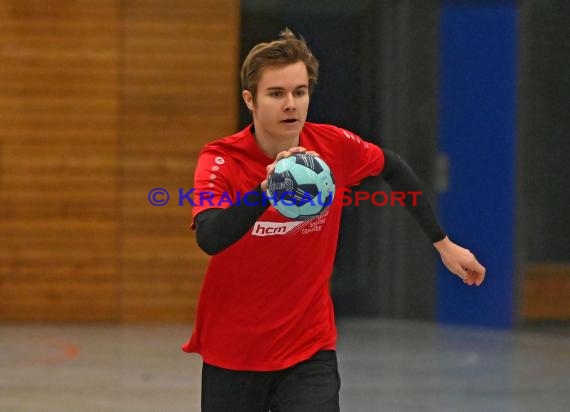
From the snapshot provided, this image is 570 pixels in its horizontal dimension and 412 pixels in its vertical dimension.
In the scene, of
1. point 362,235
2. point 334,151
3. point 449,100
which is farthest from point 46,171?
point 334,151

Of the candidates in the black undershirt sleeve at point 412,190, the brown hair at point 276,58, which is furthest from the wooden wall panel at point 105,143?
the brown hair at point 276,58

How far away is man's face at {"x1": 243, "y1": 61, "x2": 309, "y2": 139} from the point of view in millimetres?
3793

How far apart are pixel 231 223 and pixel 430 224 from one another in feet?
3.87

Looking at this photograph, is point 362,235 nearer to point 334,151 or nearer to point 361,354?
point 361,354

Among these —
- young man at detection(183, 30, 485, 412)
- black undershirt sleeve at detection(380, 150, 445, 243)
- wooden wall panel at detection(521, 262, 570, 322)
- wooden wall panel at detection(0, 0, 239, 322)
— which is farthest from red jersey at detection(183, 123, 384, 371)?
wooden wall panel at detection(0, 0, 239, 322)

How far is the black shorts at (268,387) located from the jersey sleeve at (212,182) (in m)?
0.68

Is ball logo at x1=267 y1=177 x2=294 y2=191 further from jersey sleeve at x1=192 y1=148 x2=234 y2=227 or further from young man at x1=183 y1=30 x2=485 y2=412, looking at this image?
young man at x1=183 y1=30 x2=485 y2=412

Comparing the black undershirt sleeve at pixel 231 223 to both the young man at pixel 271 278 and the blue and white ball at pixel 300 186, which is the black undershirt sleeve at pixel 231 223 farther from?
the young man at pixel 271 278

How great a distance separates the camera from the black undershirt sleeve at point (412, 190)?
429 cm

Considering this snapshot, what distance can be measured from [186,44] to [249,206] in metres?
8.55

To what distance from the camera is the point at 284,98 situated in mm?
3799

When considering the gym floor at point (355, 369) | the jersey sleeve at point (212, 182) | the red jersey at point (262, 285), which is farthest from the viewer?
the gym floor at point (355, 369)

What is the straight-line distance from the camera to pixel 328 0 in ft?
38.9

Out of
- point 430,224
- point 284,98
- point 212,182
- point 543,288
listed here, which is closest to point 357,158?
Answer: point 430,224
